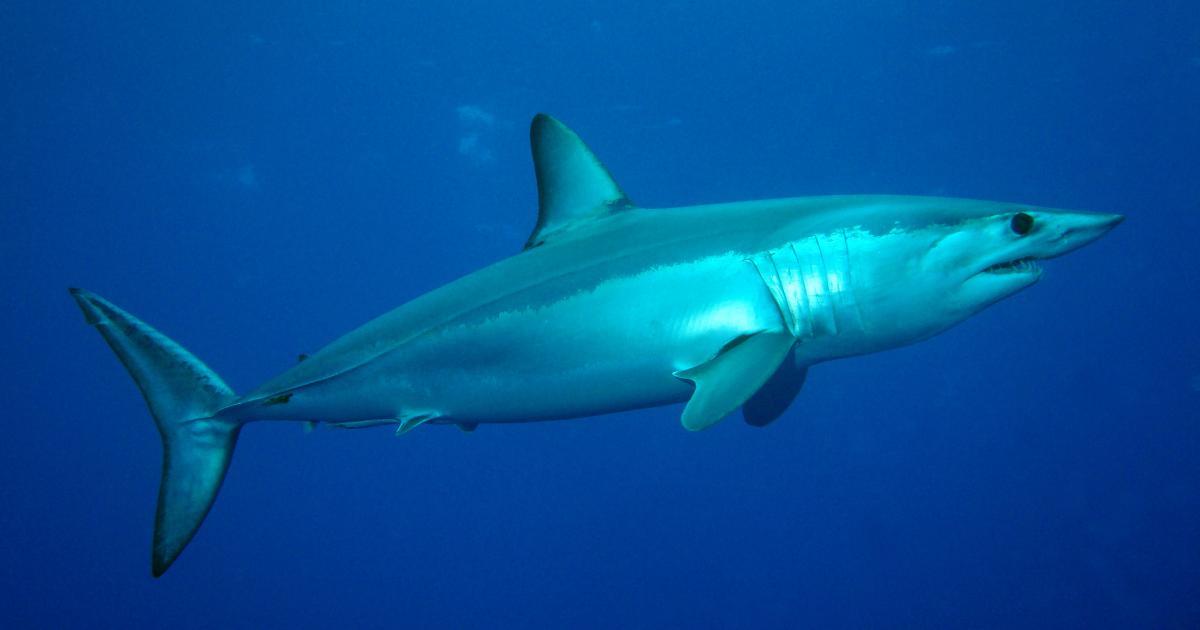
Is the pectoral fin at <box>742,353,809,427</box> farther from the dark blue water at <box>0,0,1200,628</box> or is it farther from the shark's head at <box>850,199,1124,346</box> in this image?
the dark blue water at <box>0,0,1200,628</box>

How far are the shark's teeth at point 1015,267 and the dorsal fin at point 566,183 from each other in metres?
2.06

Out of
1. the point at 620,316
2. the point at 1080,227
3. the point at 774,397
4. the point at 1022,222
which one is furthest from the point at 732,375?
the point at 774,397

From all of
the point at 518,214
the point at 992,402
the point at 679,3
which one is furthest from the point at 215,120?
the point at 992,402

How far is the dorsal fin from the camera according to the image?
13.6 ft

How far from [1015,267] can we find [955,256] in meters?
0.33

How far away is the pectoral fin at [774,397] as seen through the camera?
4.38 m

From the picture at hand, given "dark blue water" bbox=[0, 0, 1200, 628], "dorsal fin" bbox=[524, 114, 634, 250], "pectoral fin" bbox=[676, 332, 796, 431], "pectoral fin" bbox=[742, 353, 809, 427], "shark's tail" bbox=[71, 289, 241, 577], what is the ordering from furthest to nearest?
"dark blue water" bbox=[0, 0, 1200, 628], "pectoral fin" bbox=[742, 353, 809, 427], "dorsal fin" bbox=[524, 114, 634, 250], "shark's tail" bbox=[71, 289, 241, 577], "pectoral fin" bbox=[676, 332, 796, 431]

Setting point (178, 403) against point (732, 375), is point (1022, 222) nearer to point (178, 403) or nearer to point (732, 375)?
point (732, 375)

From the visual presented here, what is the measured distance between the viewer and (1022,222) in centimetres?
272

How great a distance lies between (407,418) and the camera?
3756 mm

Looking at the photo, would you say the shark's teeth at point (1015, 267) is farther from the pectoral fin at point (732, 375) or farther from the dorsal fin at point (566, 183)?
the dorsal fin at point (566, 183)

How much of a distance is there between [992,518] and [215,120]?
84.4 ft

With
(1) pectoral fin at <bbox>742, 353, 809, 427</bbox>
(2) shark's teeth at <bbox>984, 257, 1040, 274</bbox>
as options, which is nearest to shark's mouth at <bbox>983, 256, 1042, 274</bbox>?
(2) shark's teeth at <bbox>984, 257, 1040, 274</bbox>

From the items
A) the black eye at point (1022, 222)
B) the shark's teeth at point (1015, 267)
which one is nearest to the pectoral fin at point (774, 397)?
the shark's teeth at point (1015, 267)
